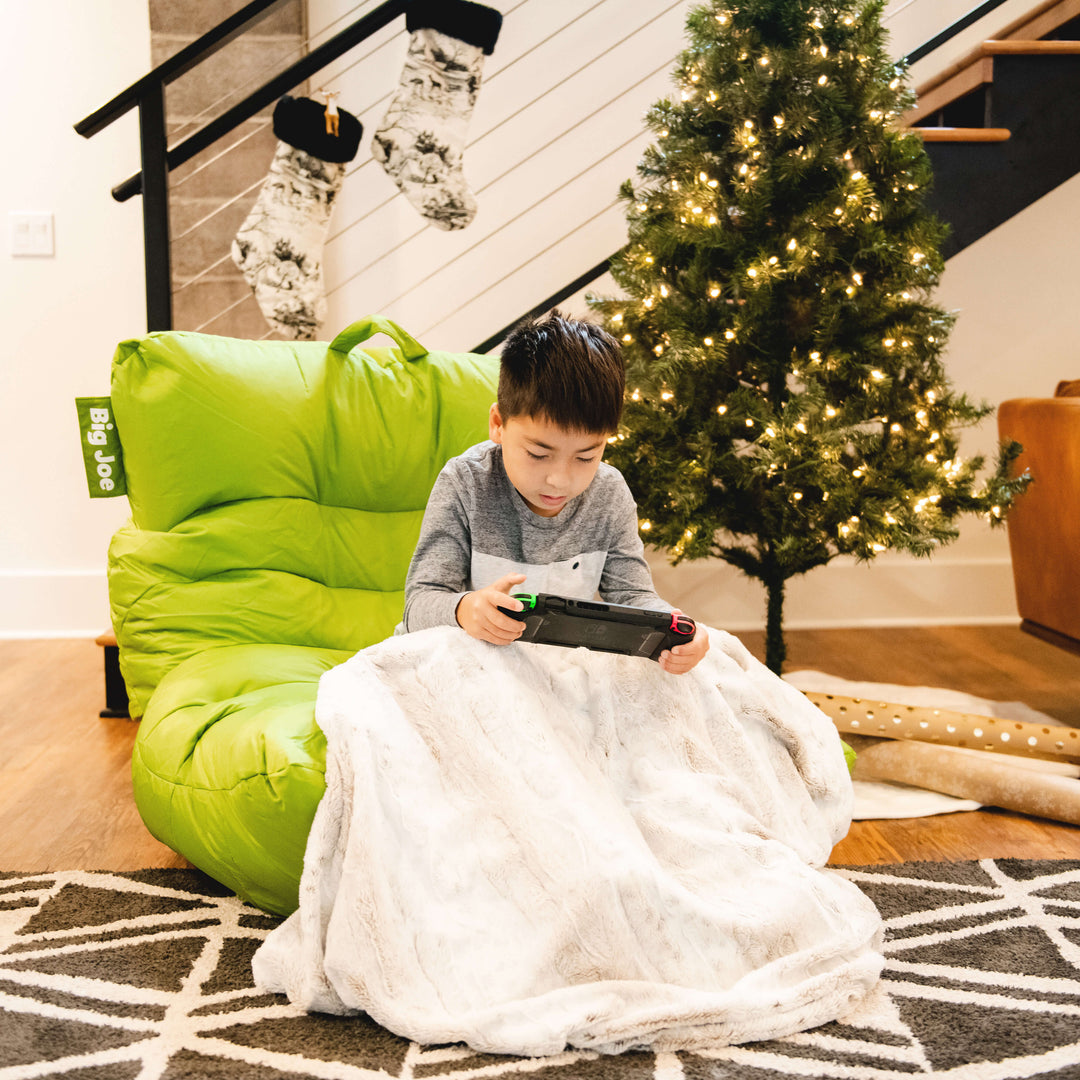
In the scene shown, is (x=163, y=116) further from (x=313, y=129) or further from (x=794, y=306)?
(x=794, y=306)

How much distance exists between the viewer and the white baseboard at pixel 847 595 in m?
3.04

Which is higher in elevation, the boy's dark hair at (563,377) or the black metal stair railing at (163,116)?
the black metal stair railing at (163,116)

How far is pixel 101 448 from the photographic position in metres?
1.73

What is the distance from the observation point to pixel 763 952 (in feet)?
3.63

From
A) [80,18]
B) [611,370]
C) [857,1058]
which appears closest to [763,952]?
[857,1058]

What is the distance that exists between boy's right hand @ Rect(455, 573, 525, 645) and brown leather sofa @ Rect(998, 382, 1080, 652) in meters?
1.34

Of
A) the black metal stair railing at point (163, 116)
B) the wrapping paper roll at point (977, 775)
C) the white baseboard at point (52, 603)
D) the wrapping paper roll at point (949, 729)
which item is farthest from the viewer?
the white baseboard at point (52, 603)

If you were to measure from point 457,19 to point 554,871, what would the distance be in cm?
197

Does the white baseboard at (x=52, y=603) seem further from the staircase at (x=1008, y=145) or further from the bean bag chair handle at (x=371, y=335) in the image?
the staircase at (x=1008, y=145)

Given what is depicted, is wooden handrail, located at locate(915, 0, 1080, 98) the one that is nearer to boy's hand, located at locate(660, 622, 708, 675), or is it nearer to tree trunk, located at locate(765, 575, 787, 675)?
tree trunk, located at locate(765, 575, 787, 675)

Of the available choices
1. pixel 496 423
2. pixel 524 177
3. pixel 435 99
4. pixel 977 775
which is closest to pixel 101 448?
pixel 496 423

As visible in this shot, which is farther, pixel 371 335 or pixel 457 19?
pixel 457 19

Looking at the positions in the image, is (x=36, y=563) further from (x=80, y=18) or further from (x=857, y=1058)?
(x=857, y=1058)

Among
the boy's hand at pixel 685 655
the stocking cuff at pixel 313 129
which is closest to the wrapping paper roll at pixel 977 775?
the boy's hand at pixel 685 655
